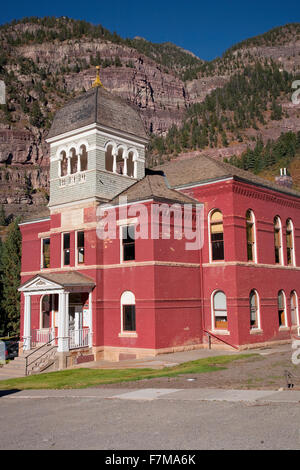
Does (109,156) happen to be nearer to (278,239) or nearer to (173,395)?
(278,239)

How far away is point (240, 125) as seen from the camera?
19488 centimetres

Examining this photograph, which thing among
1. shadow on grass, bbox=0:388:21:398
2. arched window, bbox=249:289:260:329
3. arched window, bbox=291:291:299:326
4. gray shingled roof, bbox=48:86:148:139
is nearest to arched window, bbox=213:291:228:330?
arched window, bbox=249:289:260:329

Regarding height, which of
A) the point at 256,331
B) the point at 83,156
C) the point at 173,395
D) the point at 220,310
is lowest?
the point at 173,395

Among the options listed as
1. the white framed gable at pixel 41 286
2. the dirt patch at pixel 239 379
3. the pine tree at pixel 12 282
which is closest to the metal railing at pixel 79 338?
the white framed gable at pixel 41 286

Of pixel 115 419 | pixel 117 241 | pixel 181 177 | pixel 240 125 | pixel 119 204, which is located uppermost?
pixel 240 125

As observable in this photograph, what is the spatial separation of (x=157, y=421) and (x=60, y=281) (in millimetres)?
16307

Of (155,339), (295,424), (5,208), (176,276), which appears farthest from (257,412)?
(5,208)

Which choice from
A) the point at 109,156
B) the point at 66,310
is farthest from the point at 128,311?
the point at 109,156

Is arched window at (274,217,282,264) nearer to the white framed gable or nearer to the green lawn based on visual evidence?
the green lawn

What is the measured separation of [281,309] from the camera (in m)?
29.3

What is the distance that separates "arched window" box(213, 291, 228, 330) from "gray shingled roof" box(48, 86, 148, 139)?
10894 mm
